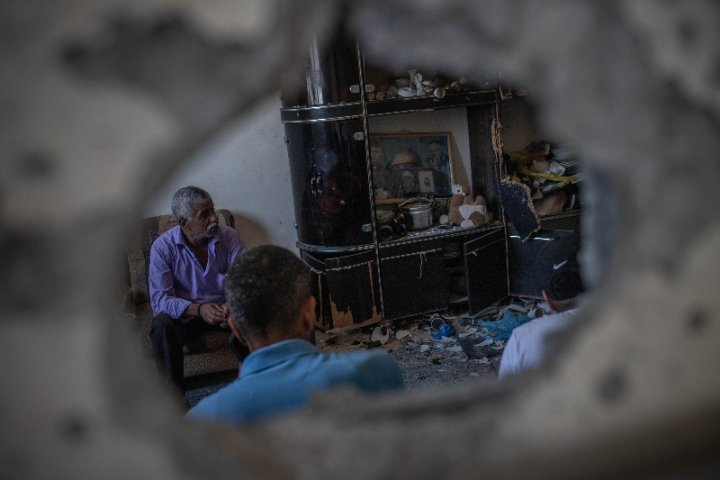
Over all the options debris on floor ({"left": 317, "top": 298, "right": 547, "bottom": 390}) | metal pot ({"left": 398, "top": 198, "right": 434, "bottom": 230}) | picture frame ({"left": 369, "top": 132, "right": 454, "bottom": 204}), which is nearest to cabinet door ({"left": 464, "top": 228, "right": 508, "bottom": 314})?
debris on floor ({"left": 317, "top": 298, "right": 547, "bottom": 390})

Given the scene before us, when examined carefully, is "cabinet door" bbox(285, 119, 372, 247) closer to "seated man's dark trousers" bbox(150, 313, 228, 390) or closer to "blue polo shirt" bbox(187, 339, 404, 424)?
"seated man's dark trousers" bbox(150, 313, 228, 390)

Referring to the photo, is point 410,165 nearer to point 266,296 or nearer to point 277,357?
point 266,296

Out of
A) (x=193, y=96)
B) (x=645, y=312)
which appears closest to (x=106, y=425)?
(x=193, y=96)

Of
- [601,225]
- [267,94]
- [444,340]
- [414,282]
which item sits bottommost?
[444,340]

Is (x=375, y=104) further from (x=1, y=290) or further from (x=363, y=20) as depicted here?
(x=1, y=290)

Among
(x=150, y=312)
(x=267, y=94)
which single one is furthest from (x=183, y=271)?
(x=267, y=94)

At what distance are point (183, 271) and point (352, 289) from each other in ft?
5.33

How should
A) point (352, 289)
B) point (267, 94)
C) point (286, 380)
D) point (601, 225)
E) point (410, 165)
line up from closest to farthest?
point (267, 94) < point (601, 225) < point (286, 380) < point (352, 289) < point (410, 165)

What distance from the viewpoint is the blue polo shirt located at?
6.34 ft

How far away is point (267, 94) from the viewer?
1.20 meters

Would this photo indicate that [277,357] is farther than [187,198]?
No

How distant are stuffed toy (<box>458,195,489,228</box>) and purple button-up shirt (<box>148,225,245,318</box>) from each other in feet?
7.73

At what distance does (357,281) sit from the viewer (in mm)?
5586

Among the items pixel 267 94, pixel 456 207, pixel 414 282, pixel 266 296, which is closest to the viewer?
pixel 267 94
